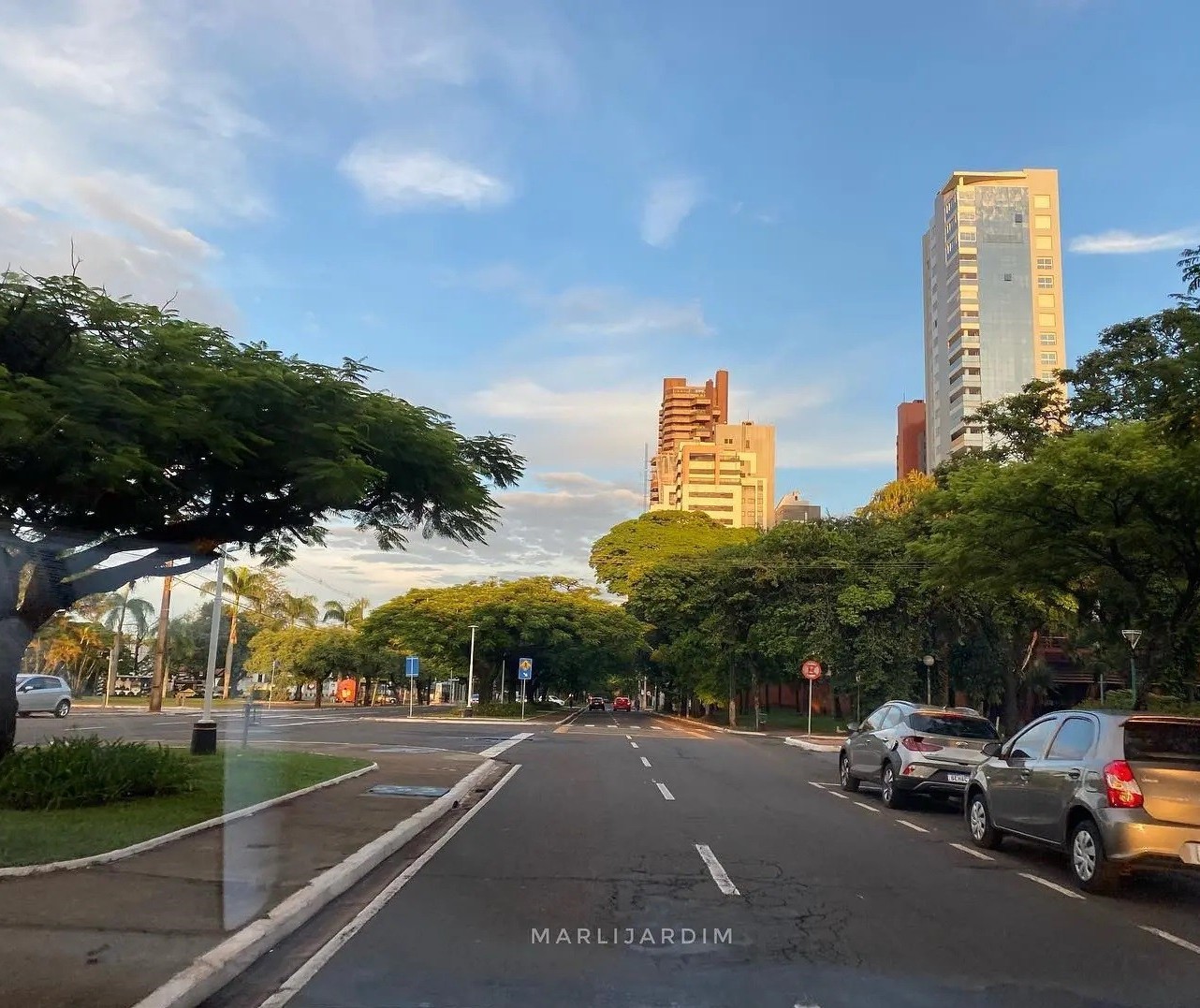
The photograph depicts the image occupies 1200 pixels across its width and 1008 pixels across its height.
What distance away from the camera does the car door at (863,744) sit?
16266 millimetres

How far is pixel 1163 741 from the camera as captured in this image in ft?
28.8

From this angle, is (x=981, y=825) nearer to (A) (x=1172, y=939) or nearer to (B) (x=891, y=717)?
(A) (x=1172, y=939)

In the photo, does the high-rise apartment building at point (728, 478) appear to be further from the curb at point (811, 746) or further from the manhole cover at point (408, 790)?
the manhole cover at point (408, 790)

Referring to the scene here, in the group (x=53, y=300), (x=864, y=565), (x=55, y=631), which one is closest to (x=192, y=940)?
(x=53, y=300)

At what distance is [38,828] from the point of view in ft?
30.9

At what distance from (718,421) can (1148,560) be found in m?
167

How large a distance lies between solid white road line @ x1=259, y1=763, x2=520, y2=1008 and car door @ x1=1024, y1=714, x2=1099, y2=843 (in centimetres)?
583

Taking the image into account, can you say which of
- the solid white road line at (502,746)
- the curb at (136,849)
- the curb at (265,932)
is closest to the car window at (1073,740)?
the curb at (265,932)

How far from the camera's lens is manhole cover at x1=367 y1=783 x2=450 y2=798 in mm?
14156

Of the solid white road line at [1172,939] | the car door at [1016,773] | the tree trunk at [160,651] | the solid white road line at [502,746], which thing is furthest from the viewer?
the tree trunk at [160,651]

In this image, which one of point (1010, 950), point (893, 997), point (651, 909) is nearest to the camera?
point (893, 997)

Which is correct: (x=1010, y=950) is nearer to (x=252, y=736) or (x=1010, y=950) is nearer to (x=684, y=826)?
(x=684, y=826)

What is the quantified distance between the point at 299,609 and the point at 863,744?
68369 mm

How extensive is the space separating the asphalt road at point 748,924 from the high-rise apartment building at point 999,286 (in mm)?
90194
